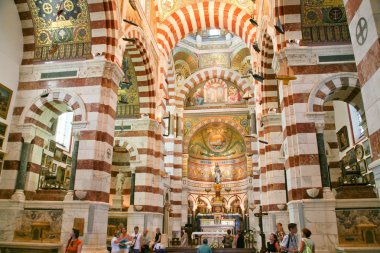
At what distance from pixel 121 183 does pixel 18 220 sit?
6478mm

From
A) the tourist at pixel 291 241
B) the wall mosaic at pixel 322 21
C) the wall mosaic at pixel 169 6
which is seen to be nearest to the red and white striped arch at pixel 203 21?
the wall mosaic at pixel 169 6

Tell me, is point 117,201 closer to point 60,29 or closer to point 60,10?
point 60,29

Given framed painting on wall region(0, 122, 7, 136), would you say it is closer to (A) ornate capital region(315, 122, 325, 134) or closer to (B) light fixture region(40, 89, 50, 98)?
(B) light fixture region(40, 89, 50, 98)

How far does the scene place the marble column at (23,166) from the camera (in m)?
8.98

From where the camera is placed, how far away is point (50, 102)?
9977 millimetres

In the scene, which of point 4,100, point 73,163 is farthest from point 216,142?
point 4,100

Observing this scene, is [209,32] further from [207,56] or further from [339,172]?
[339,172]

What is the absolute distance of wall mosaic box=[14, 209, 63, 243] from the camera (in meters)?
8.70

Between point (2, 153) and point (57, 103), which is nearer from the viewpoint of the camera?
point (2, 153)

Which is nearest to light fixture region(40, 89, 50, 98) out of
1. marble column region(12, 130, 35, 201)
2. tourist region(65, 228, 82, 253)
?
marble column region(12, 130, 35, 201)

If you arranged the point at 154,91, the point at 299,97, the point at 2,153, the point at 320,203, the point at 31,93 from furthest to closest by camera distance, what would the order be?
the point at 154,91
the point at 31,93
the point at 2,153
the point at 299,97
the point at 320,203

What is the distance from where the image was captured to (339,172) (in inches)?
413

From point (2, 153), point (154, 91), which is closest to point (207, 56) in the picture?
point (154, 91)

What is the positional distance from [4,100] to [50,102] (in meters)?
1.24
